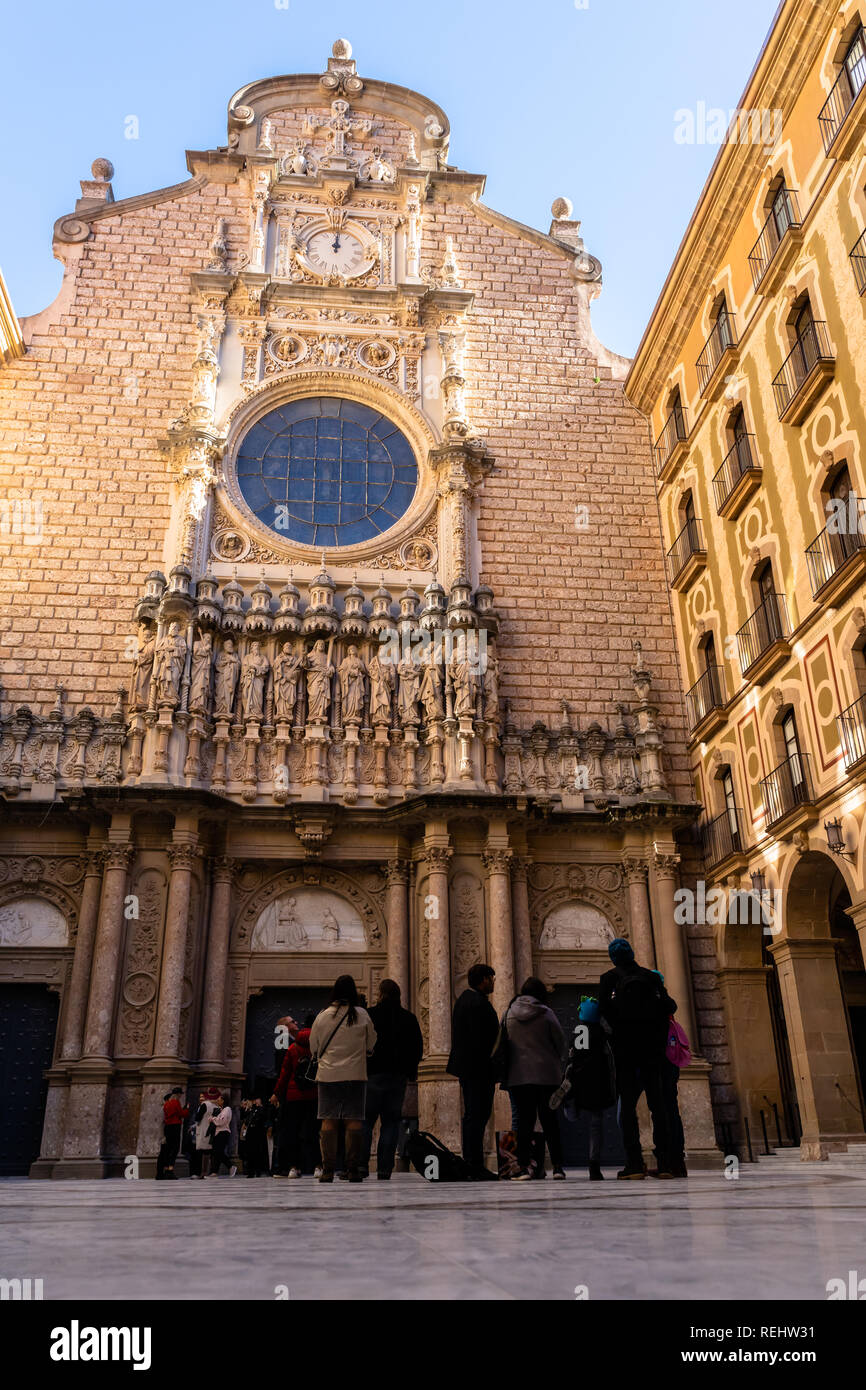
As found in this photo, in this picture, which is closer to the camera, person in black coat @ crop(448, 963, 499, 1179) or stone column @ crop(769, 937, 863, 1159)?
person in black coat @ crop(448, 963, 499, 1179)

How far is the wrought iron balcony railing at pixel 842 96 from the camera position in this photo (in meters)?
13.3

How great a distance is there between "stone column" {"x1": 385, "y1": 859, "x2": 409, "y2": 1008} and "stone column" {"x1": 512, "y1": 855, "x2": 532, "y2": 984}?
60.8 inches

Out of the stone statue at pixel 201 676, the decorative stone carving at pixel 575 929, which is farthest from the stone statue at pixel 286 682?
the decorative stone carving at pixel 575 929

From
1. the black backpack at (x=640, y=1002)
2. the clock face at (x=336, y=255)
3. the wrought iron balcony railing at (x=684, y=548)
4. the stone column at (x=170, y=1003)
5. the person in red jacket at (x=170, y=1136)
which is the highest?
the clock face at (x=336, y=255)

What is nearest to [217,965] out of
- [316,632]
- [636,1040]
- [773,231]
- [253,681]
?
[253,681]

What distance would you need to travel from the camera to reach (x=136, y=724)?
52.4 feet

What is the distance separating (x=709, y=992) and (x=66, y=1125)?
8938 millimetres

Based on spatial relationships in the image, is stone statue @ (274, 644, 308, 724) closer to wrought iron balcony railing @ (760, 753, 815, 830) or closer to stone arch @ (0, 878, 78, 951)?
stone arch @ (0, 878, 78, 951)

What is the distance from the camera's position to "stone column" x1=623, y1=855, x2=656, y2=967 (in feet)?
52.2

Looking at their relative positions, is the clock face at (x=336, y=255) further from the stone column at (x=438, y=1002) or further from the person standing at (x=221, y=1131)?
the person standing at (x=221, y=1131)

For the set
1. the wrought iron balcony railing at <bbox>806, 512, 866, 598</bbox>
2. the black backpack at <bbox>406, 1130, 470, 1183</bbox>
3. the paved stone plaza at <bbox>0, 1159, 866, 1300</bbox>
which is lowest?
the paved stone plaza at <bbox>0, 1159, 866, 1300</bbox>

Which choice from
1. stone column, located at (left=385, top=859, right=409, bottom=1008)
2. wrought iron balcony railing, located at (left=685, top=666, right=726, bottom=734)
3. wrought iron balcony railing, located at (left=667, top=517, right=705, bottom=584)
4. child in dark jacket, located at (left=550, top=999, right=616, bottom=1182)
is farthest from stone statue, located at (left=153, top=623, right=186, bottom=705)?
child in dark jacket, located at (left=550, top=999, right=616, bottom=1182)

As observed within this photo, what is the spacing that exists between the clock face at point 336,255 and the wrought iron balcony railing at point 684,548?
7837 millimetres

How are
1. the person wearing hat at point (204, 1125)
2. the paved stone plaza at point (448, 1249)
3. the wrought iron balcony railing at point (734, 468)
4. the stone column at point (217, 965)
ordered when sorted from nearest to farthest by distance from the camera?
the paved stone plaza at point (448, 1249)
the person wearing hat at point (204, 1125)
the stone column at point (217, 965)
the wrought iron balcony railing at point (734, 468)
